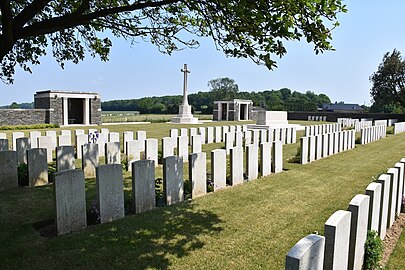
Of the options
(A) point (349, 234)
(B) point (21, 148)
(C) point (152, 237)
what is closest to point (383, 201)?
(A) point (349, 234)

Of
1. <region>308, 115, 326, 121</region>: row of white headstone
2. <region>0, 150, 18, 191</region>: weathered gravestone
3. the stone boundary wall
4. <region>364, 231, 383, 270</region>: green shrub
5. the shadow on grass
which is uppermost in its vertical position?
the stone boundary wall

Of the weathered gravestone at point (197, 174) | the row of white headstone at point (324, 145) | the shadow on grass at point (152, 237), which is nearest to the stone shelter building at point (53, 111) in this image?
the row of white headstone at point (324, 145)

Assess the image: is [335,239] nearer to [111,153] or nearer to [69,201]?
[69,201]

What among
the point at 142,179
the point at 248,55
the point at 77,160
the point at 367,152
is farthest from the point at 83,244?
the point at 367,152

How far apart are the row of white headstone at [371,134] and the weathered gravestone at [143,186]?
12990 mm

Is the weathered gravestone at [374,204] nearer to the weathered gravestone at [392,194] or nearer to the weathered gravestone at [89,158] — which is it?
the weathered gravestone at [392,194]

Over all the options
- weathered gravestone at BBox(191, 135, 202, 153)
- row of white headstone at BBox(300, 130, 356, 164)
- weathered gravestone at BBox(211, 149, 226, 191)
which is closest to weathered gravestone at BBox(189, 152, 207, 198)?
weathered gravestone at BBox(211, 149, 226, 191)

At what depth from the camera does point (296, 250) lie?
2.08 meters

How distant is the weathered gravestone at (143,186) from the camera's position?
5.26 metres

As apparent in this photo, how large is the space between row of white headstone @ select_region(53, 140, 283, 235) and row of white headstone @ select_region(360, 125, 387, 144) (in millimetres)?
10303

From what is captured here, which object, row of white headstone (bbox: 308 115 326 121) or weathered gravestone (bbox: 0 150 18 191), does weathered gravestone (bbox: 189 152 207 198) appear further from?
row of white headstone (bbox: 308 115 326 121)

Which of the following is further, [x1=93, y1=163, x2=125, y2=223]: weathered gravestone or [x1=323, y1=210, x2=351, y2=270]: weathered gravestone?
[x1=93, y1=163, x2=125, y2=223]: weathered gravestone

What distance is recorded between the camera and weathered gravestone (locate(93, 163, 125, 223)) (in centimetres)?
486

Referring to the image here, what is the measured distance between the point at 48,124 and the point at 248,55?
2660cm
